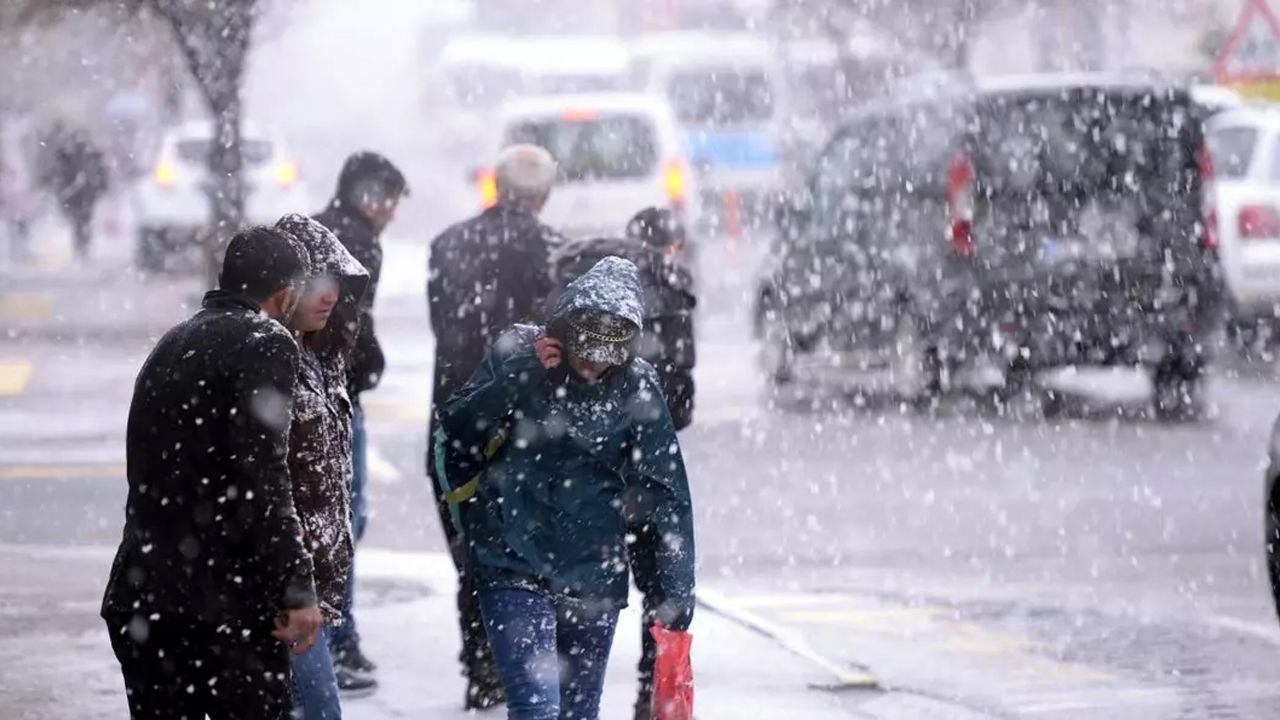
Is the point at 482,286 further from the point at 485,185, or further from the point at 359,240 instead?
the point at 485,185

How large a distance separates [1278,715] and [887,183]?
26.0 ft

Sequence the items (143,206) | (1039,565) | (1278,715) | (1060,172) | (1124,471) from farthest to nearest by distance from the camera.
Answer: (143,206), (1060,172), (1124,471), (1039,565), (1278,715)

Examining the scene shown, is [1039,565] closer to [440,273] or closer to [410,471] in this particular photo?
[440,273]

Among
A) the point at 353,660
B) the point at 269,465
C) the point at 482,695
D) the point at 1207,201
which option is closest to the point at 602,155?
the point at 1207,201

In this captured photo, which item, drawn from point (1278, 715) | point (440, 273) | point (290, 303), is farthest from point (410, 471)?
point (290, 303)

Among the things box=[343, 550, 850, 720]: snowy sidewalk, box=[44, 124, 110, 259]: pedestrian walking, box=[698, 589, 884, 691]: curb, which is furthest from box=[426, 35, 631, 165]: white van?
box=[343, 550, 850, 720]: snowy sidewalk

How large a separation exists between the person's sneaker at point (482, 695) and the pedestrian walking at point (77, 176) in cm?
2591

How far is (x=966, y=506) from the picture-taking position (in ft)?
40.3

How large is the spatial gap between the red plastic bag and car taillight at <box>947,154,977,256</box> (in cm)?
936

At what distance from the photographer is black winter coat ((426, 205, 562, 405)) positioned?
8586 mm

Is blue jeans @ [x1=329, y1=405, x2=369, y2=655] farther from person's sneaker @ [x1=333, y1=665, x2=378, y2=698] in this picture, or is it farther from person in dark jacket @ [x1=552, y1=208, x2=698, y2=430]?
person in dark jacket @ [x1=552, y1=208, x2=698, y2=430]

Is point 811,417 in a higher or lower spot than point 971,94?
lower

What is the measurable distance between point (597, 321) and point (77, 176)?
28.4 m

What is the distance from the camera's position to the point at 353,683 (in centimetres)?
832
